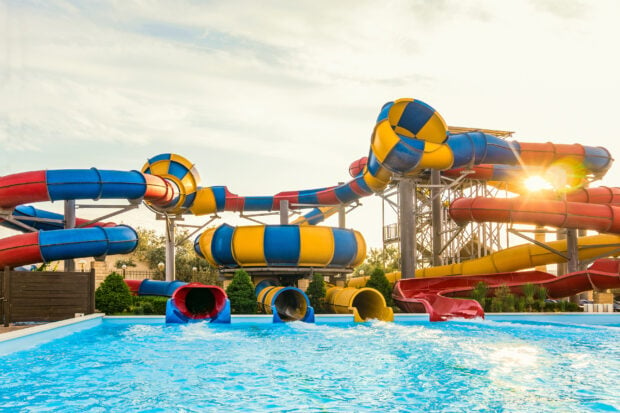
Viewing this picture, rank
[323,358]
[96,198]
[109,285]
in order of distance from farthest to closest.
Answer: [96,198]
[109,285]
[323,358]

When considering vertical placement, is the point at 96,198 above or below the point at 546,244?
above

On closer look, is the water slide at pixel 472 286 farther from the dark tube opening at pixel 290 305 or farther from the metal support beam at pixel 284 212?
the metal support beam at pixel 284 212

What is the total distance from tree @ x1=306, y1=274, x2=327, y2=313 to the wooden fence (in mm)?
5562

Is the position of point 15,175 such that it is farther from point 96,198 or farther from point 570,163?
point 570,163

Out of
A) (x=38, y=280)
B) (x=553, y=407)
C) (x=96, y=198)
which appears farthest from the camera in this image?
(x=96, y=198)

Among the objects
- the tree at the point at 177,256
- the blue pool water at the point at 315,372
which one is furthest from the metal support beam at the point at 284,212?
the tree at the point at 177,256

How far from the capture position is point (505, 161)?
1789 cm

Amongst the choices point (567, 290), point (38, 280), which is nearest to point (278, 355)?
point (38, 280)

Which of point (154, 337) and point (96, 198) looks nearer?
point (154, 337)

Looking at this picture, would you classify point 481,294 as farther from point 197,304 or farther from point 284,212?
point 284,212

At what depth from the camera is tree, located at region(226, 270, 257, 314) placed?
14.4m

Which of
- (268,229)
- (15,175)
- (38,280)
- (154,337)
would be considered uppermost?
(15,175)

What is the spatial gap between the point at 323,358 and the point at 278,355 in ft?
2.39

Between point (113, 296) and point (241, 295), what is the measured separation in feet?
10.3
